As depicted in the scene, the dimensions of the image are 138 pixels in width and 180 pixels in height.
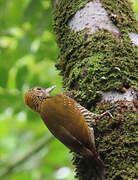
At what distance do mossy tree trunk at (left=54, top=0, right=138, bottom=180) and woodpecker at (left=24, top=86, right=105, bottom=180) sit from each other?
6 centimetres

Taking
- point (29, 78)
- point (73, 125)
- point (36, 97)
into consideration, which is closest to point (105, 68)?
point (73, 125)

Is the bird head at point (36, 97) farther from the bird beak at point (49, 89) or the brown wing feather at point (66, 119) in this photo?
the brown wing feather at point (66, 119)

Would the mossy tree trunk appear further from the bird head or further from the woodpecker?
the bird head

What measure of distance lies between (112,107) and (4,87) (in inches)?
74.8

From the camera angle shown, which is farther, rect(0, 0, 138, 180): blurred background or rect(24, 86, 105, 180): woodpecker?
rect(0, 0, 138, 180): blurred background

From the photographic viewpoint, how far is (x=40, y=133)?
4.62 metres

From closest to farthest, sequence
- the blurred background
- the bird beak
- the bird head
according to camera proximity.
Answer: the bird head → the bird beak → the blurred background

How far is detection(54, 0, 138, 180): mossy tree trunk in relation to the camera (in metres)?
2.18

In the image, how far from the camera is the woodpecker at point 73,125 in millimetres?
2260

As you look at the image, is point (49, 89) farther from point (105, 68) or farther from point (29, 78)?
point (105, 68)

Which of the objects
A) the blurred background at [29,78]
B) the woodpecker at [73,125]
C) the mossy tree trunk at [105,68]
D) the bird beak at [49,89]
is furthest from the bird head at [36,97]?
the mossy tree trunk at [105,68]

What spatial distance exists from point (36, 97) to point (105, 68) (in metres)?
1.10

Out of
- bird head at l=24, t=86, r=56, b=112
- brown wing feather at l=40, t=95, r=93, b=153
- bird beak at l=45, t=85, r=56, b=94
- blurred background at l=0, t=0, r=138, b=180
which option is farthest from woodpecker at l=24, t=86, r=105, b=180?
blurred background at l=0, t=0, r=138, b=180

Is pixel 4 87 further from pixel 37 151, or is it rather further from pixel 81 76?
pixel 81 76
